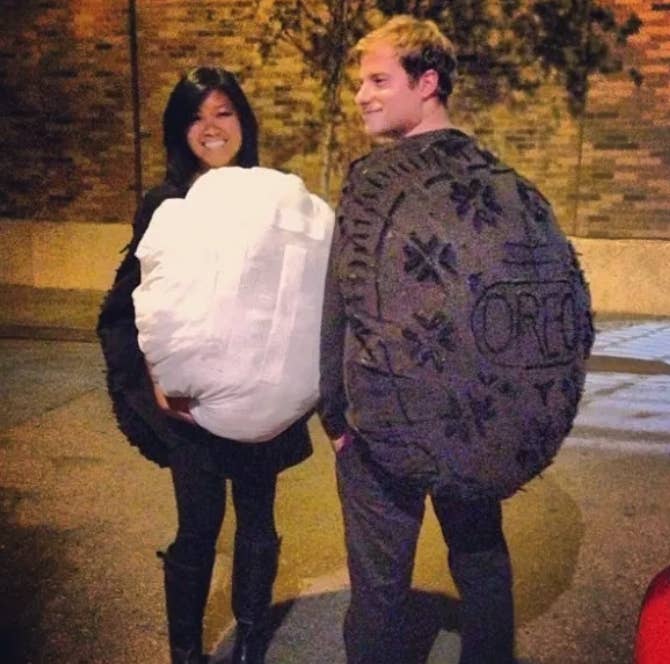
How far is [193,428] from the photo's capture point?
234 centimetres

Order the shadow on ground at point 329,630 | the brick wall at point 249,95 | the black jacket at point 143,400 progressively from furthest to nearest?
the brick wall at point 249,95
the shadow on ground at point 329,630
the black jacket at point 143,400

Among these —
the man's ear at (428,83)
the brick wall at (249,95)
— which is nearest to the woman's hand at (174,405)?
the man's ear at (428,83)

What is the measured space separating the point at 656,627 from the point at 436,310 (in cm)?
80

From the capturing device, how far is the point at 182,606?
2.54 metres

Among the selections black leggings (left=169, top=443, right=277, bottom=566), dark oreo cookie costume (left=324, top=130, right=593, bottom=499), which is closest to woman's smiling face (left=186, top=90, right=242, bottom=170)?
dark oreo cookie costume (left=324, top=130, right=593, bottom=499)

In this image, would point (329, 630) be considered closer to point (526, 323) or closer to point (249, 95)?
point (526, 323)

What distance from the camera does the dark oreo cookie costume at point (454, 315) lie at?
174 cm

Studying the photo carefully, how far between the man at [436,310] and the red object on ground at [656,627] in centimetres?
36

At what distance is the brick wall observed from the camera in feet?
29.4

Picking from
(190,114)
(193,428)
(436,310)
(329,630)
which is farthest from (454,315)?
(329,630)

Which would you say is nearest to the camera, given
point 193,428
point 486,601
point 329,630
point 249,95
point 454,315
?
point 454,315

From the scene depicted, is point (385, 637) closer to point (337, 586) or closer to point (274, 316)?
point (274, 316)

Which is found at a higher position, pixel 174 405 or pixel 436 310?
pixel 436 310

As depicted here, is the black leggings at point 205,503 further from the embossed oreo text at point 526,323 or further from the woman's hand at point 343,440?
the embossed oreo text at point 526,323
